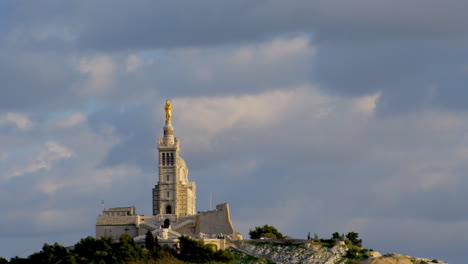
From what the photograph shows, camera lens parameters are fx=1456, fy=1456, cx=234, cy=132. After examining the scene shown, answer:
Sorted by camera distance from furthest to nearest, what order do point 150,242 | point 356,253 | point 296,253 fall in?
point 356,253, point 296,253, point 150,242

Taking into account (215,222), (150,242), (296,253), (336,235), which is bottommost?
(296,253)

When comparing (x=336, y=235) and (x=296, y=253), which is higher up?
(x=336, y=235)

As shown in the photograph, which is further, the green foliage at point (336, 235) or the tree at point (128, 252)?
the green foliage at point (336, 235)

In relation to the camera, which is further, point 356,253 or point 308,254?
point 356,253

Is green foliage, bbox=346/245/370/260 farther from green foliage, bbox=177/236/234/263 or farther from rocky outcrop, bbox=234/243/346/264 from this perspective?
green foliage, bbox=177/236/234/263

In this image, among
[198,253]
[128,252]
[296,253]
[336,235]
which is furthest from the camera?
[336,235]

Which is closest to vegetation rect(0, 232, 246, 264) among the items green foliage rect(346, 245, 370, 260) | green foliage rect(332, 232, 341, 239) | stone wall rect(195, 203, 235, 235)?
stone wall rect(195, 203, 235, 235)

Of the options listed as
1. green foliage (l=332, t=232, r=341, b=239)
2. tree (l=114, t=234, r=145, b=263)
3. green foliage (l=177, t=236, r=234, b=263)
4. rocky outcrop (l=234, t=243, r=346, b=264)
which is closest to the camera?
tree (l=114, t=234, r=145, b=263)

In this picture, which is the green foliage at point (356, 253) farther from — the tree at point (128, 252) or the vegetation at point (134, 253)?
the tree at point (128, 252)

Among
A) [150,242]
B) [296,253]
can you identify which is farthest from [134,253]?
[296,253]


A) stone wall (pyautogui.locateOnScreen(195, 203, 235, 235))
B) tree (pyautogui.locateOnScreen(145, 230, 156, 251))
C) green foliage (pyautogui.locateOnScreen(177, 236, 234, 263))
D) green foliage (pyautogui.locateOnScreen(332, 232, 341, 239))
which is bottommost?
green foliage (pyautogui.locateOnScreen(177, 236, 234, 263))

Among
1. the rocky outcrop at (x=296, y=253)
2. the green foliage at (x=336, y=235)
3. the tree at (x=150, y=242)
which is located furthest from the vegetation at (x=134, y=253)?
the green foliage at (x=336, y=235)

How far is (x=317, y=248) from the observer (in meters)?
187

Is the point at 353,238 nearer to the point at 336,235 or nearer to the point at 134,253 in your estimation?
the point at 336,235
